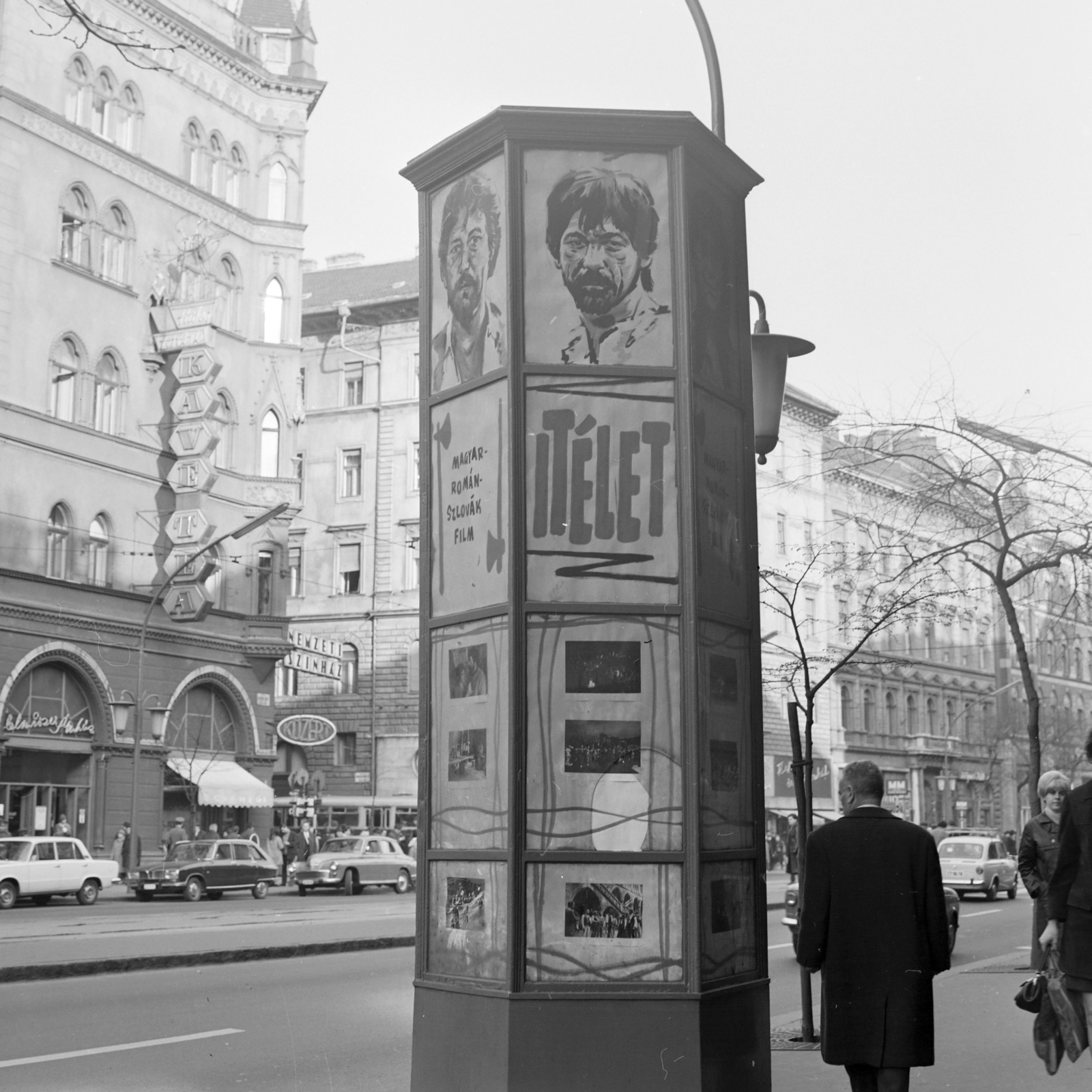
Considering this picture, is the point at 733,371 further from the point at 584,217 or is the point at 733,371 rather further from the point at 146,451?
the point at 146,451

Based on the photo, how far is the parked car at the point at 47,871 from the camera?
3353 cm

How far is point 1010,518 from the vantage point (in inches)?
825

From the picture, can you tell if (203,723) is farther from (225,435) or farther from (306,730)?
(306,730)

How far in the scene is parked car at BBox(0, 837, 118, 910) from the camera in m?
33.5

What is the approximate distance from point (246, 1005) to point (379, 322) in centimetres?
5880

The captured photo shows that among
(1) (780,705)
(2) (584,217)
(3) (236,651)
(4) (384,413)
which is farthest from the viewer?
(1) (780,705)

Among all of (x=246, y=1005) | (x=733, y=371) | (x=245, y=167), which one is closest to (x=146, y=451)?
(x=245, y=167)

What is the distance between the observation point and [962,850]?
127ft

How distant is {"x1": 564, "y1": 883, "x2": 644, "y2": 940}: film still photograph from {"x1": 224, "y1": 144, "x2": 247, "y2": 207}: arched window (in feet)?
145

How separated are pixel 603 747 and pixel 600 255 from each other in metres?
2.52

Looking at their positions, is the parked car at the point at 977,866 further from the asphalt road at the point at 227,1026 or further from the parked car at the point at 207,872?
the asphalt road at the point at 227,1026

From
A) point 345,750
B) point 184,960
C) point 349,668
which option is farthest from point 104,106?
point 184,960

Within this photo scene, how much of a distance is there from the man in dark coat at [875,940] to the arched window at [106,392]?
3887cm

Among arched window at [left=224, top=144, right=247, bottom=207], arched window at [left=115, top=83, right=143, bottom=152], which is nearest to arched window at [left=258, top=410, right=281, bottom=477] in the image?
arched window at [left=224, top=144, right=247, bottom=207]
